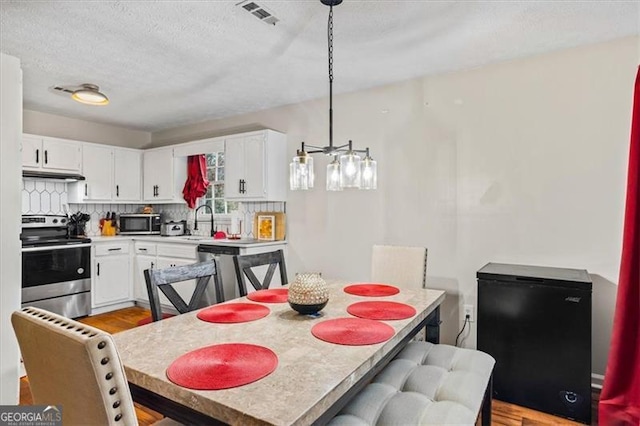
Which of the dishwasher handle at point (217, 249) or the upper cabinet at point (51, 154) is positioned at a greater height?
the upper cabinet at point (51, 154)

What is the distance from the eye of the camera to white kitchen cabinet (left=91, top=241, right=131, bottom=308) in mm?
4207

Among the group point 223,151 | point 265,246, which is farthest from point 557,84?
point 223,151

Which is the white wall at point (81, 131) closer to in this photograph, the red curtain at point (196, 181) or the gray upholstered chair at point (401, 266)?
the red curtain at point (196, 181)

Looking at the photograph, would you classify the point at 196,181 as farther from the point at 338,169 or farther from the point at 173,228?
the point at 338,169

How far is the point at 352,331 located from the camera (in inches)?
58.3

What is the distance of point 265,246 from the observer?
3787 millimetres

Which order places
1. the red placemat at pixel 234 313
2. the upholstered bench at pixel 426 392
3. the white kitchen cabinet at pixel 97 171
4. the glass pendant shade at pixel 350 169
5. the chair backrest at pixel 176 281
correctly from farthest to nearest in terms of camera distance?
the white kitchen cabinet at pixel 97 171, the glass pendant shade at pixel 350 169, the chair backrest at pixel 176 281, the red placemat at pixel 234 313, the upholstered bench at pixel 426 392

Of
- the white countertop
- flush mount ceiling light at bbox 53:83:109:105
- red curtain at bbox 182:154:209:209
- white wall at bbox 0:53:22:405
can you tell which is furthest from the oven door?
white wall at bbox 0:53:22:405

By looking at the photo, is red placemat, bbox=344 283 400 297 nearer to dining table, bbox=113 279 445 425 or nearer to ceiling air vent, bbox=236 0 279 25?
dining table, bbox=113 279 445 425

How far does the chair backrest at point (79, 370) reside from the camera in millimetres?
796

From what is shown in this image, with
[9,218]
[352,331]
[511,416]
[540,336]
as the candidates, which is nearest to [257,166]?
[9,218]

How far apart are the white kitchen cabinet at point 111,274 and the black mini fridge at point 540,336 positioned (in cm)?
402

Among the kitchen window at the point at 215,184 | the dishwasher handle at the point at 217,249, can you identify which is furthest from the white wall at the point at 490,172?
the kitchen window at the point at 215,184

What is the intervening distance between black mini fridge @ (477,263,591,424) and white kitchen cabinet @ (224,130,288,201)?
7.46ft
